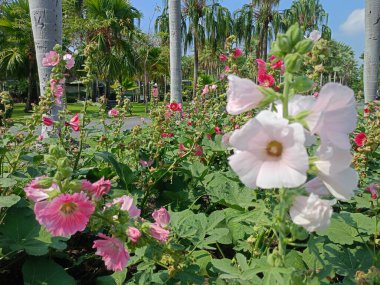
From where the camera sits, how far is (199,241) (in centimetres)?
165

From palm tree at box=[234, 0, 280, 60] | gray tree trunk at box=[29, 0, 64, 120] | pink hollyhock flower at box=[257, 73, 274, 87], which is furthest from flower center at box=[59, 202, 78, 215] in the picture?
palm tree at box=[234, 0, 280, 60]

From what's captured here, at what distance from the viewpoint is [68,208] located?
1050mm

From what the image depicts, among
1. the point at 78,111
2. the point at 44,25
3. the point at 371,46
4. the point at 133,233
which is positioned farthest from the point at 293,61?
the point at 78,111

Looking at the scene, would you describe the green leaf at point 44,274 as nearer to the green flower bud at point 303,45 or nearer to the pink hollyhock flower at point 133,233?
the pink hollyhock flower at point 133,233

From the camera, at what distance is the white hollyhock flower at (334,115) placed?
2.62 ft

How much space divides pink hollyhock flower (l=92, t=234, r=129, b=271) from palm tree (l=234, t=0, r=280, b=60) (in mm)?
30976

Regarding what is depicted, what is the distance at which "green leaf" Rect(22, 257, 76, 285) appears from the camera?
159 cm

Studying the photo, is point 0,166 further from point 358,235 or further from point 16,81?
point 16,81

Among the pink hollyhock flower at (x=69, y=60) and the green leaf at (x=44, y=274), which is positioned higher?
the pink hollyhock flower at (x=69, y=60)

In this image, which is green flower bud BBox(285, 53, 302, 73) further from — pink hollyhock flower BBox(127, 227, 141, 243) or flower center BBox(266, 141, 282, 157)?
pink hollyhock flower BBox(127, 227, 141, 243)

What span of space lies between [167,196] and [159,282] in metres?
1.05

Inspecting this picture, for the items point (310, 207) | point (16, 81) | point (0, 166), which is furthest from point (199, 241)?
point (16, 81)

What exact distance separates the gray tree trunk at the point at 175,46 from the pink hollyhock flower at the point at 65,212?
16.8ft

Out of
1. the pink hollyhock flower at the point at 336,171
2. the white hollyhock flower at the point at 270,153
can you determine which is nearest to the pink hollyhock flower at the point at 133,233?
the white hollyhock flower at the point at 270,153
